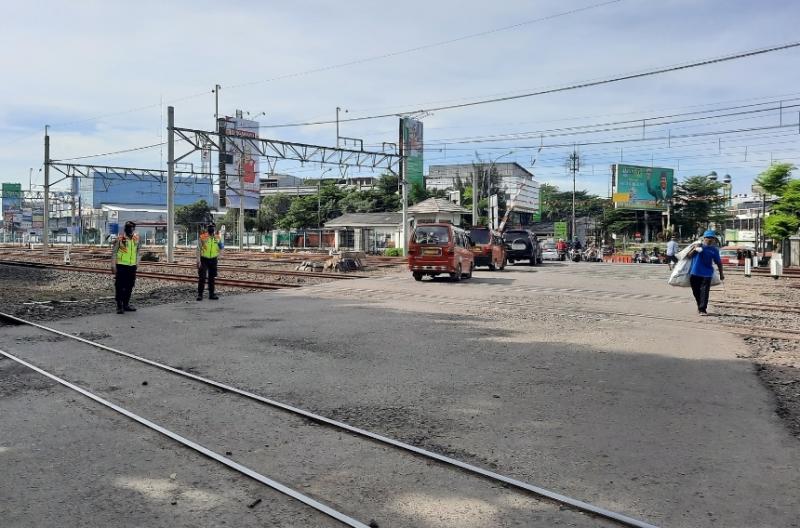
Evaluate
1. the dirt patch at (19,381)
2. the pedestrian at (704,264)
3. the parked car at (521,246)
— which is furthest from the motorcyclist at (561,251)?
the dirt patch at (19,381)

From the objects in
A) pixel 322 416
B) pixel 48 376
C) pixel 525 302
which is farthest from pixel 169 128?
pixel 322 416

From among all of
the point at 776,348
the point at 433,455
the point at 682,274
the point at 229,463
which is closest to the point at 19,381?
the point at 229,463

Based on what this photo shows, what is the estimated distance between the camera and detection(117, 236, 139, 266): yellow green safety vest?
41.8 feet

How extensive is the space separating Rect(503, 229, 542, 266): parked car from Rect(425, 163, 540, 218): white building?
37.3 metres

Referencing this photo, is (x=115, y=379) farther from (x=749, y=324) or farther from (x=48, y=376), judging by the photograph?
(x=749, y=324)

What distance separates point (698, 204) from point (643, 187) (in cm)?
562

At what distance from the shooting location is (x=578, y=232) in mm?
90438

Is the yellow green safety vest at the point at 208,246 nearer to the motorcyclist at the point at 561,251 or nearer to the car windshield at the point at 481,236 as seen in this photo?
the car windshield at the point at 481,236

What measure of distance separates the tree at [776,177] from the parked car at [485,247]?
25.9 m

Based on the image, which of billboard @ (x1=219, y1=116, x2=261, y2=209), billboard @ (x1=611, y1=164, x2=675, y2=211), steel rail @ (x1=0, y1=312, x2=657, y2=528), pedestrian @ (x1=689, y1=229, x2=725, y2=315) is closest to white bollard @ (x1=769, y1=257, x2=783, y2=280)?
pedestrian @ (x1=689, y1=229, x2=725, y2=315)

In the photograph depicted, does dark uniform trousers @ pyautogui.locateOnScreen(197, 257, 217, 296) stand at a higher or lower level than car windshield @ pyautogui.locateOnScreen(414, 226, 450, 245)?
lower

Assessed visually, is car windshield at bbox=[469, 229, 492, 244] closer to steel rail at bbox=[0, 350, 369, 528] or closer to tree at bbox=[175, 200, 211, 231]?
steel rail at bbox=[0, 350, 369, 528]

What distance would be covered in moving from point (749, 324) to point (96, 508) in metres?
11.3

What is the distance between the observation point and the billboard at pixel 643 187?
224ft
